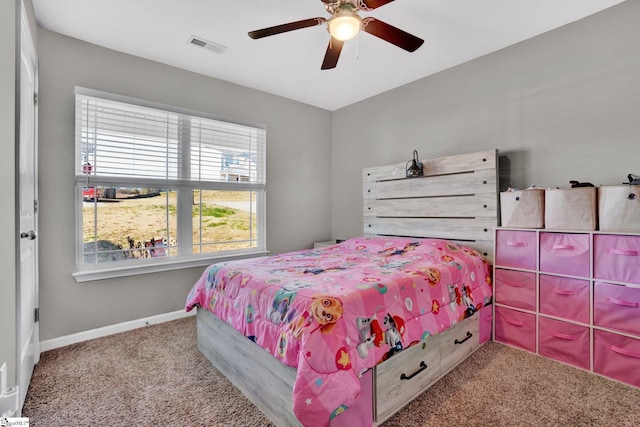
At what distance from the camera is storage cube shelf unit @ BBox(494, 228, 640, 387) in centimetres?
196

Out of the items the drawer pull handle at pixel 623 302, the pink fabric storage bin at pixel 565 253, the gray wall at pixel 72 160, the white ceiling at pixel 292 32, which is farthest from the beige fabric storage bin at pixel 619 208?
the gray wall at pixel 72 160

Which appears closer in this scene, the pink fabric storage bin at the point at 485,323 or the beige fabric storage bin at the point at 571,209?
the beige fabric storage bin at the point at 571,209

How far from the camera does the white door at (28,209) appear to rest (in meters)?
1.84

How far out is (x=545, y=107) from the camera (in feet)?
8.51

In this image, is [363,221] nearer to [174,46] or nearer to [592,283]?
[592,283]

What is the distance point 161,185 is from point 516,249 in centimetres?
330

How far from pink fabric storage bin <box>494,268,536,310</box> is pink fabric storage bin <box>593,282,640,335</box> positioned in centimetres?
37

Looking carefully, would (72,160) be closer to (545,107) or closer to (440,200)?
(440,200)

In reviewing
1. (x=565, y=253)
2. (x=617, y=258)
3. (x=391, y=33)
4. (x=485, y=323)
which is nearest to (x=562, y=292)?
(x=565, y=253)

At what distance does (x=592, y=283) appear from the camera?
210 cm

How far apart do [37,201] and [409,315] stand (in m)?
2.91

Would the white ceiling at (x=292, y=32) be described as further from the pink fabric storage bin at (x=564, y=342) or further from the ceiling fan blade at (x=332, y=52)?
the pink fabric storage bin at (x=564, y=342)

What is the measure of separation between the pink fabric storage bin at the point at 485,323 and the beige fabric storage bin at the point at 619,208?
100 cm

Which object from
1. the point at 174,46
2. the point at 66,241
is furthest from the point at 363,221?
the point at 66,241
